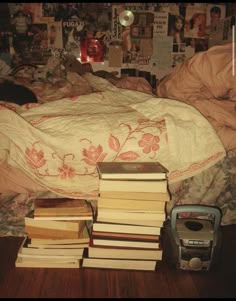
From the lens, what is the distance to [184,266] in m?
0.96

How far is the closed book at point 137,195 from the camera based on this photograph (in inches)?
35.4

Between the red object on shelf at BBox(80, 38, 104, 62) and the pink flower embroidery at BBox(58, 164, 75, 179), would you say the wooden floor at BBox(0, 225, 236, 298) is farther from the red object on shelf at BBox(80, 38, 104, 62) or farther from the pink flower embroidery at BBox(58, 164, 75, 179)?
the red object on shelf at BBox(80, 38, 104, 62)

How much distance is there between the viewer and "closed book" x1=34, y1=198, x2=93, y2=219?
Result: 0.95 m

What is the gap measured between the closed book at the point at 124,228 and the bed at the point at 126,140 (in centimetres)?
12

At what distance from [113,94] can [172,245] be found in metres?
0.66

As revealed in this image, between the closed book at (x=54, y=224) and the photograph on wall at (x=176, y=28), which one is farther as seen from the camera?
the photograph on wall at (x=176, y=28)

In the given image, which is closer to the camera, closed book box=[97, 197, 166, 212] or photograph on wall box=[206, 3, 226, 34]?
closed book box=[97, 197, 166, 212]

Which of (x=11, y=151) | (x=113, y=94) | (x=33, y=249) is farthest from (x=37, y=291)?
(x=113, y=94)

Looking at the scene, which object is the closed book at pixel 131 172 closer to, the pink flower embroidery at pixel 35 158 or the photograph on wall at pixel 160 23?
the pink flower embroidery at pixel 35 158

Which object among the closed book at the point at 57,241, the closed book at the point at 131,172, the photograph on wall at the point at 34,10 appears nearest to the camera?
the closed book at the point at 131,172

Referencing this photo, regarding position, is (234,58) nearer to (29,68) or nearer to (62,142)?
(62,142)

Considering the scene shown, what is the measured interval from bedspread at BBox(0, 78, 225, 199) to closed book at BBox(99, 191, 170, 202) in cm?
12

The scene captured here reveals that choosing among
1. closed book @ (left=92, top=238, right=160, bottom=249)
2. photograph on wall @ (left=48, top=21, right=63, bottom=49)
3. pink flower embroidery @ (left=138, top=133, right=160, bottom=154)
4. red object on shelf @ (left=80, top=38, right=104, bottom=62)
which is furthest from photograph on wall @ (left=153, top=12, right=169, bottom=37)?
closed book @ (left=92, top=238, right=160, bottom=249)

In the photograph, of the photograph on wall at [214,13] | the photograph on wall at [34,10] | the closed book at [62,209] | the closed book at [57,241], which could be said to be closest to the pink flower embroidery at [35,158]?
the closed book at [62,209]
